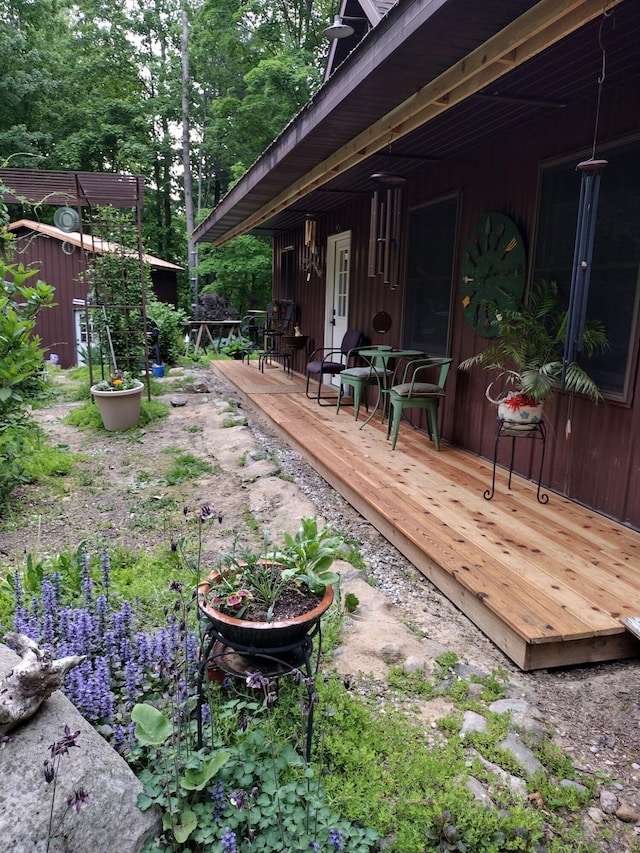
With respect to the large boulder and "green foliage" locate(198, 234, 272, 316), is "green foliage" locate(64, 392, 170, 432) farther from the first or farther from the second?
"green foliage" locate(198, 234, 272, 316)

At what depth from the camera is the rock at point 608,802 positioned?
4.97 ft

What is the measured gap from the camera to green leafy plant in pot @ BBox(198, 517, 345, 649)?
159cm

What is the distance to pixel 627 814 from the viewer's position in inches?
58.8

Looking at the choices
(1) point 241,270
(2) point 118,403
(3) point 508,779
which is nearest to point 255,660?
(3) point 508,779

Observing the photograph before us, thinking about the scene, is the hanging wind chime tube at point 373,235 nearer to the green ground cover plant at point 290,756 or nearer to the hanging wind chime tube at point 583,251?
the hanging wind chime tube at point 583,251

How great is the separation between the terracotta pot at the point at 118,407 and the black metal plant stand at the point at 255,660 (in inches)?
177

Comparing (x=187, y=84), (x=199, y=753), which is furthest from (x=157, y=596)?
(x=187, y=84)

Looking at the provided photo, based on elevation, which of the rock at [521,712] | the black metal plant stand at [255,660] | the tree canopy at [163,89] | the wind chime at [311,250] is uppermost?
the tree canopy at [163,89]

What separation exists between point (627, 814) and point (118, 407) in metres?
5.36

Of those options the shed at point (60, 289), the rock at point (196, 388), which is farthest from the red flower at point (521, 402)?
the shed at point (60, 289)

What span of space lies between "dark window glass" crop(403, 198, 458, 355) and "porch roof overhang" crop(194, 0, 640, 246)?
0.45 metres

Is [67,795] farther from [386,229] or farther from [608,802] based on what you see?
[386,229]

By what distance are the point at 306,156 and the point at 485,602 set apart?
3515mm

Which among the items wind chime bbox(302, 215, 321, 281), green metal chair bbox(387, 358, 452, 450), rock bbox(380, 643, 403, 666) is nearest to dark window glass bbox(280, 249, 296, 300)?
wind chime bbox(302, 215, 321, 281)
